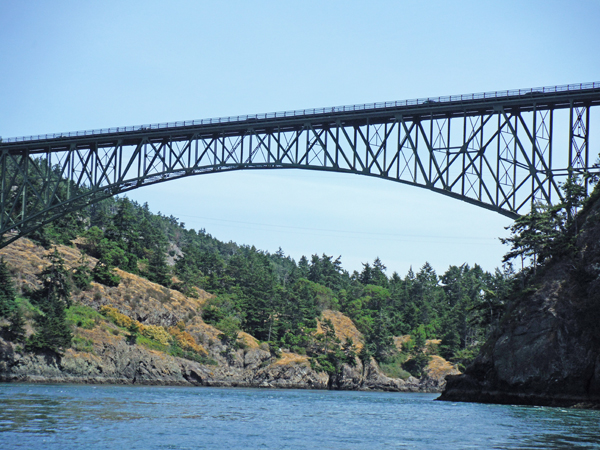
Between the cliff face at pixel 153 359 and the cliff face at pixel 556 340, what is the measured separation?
143 ft

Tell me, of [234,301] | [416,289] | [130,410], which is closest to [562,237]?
[130,410]

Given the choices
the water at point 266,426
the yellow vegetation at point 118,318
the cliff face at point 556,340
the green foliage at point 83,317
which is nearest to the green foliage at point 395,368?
the yellow vegetation at point 118,318

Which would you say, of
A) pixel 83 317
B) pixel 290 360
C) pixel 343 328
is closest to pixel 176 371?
pixel 83 317

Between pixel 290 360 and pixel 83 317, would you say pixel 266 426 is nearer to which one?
pixel 83 317

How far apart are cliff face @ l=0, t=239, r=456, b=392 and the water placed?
26.4 metres

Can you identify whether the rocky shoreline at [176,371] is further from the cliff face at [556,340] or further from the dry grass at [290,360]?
the cliff face at [556,340]

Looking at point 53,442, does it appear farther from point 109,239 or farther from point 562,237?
point 109,239

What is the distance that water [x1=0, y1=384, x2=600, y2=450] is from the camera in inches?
1139

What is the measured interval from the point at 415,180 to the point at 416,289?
4249 inches

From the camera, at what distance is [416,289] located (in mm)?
158750

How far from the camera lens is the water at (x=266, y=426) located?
28.9 m

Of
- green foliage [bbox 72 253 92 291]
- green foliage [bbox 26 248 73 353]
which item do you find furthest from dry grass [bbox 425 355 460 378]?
green foliage [bbox 26 248 73 353]

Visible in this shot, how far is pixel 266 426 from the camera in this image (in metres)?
36.4

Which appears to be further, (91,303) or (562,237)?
(91,303)
